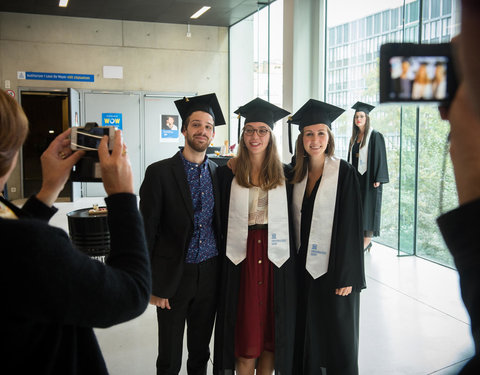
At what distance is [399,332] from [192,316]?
198 cm

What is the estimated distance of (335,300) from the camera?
2473 mm

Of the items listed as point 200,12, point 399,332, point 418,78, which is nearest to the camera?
point 418,78

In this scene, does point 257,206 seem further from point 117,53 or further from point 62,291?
point 117,53

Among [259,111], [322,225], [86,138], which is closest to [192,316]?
[322,225]

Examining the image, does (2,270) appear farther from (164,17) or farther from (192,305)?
(164,17)

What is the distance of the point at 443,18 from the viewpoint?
493 centimetres

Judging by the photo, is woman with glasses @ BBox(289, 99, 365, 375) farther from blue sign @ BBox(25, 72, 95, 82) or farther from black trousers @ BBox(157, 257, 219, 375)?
blue sign @ BBox(25, 72, 95, 82)

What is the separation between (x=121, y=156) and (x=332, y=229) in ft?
5.81

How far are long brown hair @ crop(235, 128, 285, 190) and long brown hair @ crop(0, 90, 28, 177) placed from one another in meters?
1.76

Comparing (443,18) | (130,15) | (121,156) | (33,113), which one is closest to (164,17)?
Result: (130,15)

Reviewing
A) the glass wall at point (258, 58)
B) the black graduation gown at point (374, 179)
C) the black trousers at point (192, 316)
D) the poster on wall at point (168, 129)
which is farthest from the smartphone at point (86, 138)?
the poster on wall at point (168, 129)

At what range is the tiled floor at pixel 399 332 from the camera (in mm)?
3029

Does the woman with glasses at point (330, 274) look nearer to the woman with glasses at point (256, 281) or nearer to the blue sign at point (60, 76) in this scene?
the woman with glasses at point (256, 281)

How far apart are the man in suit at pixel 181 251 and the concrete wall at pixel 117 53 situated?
9004 mm
